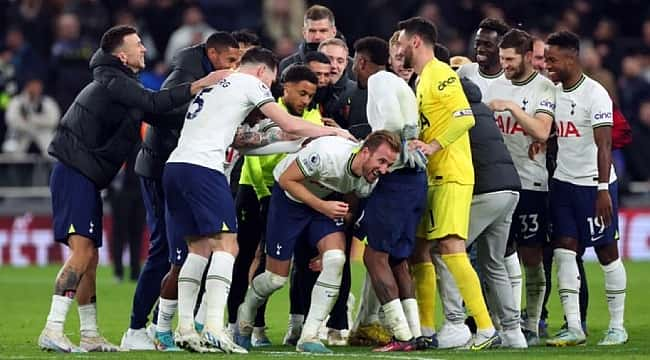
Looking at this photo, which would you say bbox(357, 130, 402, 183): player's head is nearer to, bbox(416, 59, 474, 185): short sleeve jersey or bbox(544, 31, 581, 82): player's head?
bbox(416, 59, 474, 185): short sleeve jersey

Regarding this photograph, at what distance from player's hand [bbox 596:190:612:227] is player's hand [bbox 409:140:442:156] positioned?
1.53 m

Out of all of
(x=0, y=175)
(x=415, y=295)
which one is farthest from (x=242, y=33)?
(x=0, y=175)

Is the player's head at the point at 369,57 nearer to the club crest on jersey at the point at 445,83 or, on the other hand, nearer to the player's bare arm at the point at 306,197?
the club crest on jersey at the point at 445,83

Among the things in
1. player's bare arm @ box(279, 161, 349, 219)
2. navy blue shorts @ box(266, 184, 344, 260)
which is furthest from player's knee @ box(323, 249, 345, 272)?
player's bare arm @ box(279, 161, 349, 219)

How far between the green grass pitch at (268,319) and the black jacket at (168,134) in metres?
1.64

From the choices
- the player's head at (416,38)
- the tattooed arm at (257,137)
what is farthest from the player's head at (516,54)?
the tattooed arm at (257,137)

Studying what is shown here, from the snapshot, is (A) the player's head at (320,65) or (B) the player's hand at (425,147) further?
(A) the player's head at (320,65)

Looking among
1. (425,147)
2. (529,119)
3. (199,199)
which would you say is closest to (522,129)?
(529,119)

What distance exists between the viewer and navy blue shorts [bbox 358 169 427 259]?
39.5 ft

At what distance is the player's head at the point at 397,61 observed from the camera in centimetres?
1256

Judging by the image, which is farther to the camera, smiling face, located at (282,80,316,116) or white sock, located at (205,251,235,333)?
smiling face, located at (282,80,316,116)

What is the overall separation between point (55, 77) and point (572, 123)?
1388 centimetres

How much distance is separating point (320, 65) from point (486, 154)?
61.8 inches

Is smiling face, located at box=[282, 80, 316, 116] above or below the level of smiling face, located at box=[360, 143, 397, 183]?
above
